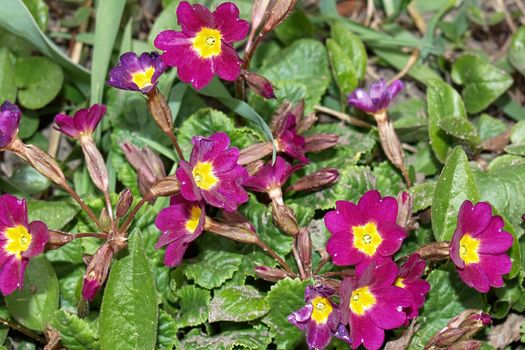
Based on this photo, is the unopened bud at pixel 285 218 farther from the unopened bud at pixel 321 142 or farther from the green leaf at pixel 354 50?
the green leaf at pixel 354 50

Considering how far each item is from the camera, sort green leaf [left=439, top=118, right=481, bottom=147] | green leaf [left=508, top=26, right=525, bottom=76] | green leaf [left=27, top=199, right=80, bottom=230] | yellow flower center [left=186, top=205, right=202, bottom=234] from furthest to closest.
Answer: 1. green leaf [left=508, top=26, right=525, bottom=76]
2. green leaf [left=439, top=118, right=481, bottom=147]
3. green leaf [left=27, top=199, right=80, bottom=230]
4. yellow flower center [left=186, top=205, right=202, bottom=234]

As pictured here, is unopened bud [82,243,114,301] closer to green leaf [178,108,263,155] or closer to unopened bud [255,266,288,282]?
unopened bud [255,266,288,282]

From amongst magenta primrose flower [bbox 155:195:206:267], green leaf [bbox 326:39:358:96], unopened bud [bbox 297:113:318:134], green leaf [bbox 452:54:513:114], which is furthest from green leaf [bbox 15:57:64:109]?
green leaf [bbox 452:54:513:114]

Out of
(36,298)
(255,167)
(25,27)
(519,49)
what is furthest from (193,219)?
(519,49)

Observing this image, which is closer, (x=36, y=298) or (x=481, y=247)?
(x=481, y=247)

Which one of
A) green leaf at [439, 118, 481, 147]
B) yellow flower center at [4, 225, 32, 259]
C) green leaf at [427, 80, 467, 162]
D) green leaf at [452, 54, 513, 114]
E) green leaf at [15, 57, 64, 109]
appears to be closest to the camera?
yellow flower center at [4, 225, 32, 259]

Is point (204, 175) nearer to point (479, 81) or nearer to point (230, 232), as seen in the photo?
point (230, 232)
